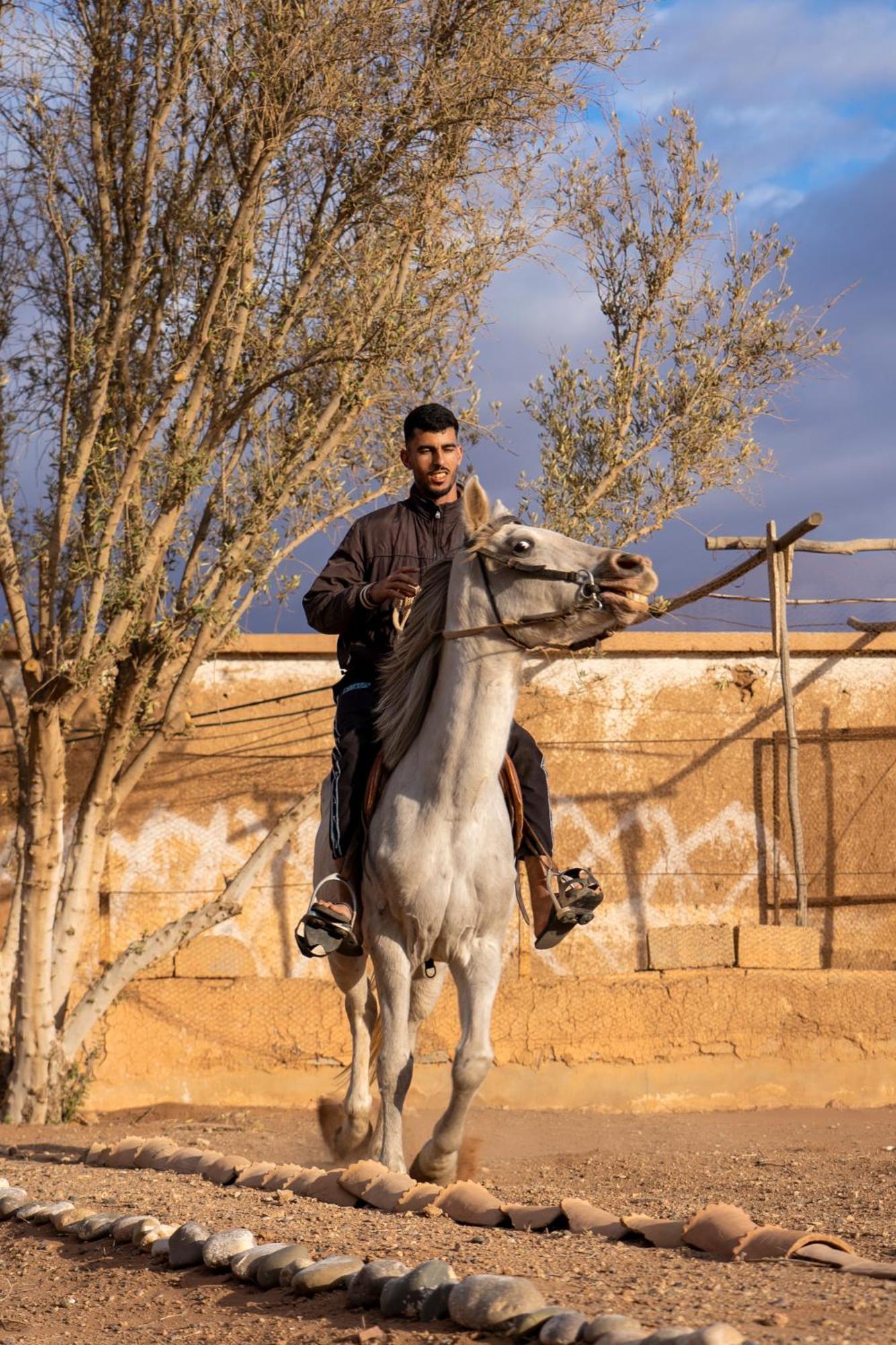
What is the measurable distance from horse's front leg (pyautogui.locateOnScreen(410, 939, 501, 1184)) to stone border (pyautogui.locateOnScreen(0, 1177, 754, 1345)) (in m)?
1.09

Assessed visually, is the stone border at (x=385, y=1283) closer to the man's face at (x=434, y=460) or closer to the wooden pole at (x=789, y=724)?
the man's face at (x=434, y=460)

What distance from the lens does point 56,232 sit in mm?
9281

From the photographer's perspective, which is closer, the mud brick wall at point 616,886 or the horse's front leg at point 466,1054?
the horse's front leg at point 466,1054

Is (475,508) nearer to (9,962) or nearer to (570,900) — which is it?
(570,900)

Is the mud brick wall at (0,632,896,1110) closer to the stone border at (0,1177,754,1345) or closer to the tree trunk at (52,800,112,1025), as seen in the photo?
the tree trunk at (52,800,112,1025)

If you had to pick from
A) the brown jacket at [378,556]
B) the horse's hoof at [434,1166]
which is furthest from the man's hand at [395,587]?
the horse's hoof at [434,1166]

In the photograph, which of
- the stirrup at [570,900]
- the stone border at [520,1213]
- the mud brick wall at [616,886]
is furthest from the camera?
the mud brick wall at [616,886]

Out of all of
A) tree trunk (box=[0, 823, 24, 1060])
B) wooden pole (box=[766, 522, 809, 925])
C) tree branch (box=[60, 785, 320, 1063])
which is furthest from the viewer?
wooden pole (box=[766, 522, 809, 925])

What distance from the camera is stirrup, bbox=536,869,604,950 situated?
6.23 m

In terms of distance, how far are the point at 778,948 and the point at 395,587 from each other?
6986mm

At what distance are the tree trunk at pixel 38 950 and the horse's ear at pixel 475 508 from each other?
5.06 m

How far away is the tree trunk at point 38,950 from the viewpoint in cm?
990

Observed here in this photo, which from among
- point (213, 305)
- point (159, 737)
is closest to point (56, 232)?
point (213, 305)

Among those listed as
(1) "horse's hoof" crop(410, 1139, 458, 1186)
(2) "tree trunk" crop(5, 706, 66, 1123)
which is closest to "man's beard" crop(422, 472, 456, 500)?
(1) "horse's hoof" crop(410, 1139, 458, 1186)
